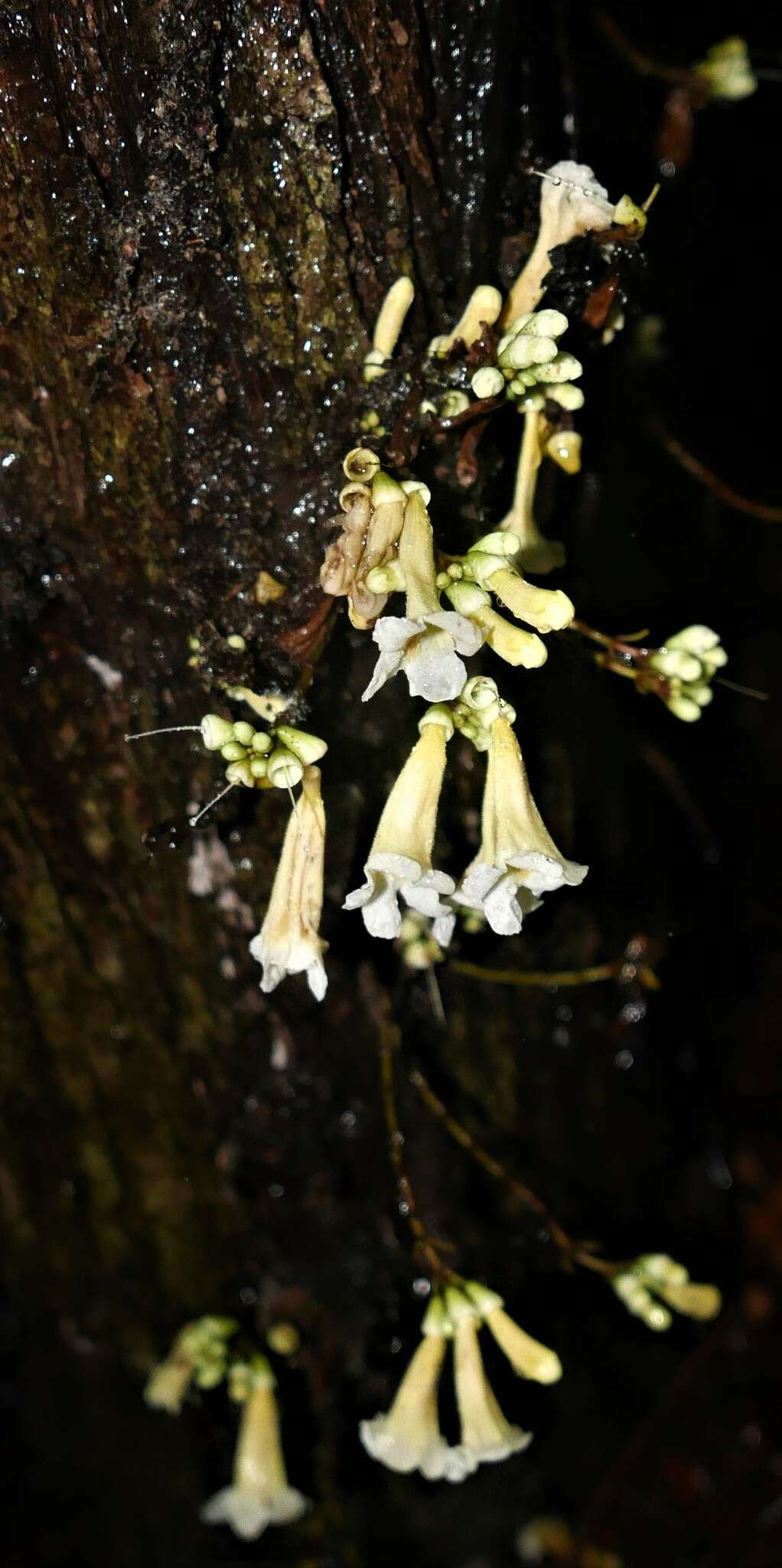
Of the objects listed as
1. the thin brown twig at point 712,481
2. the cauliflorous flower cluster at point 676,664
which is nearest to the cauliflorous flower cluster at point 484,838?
the cauliflorous flower cluster at point 676,664

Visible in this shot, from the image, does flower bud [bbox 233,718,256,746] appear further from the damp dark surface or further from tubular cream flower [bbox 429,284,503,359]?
tubular cream flower [bbox 429,284,503,359]

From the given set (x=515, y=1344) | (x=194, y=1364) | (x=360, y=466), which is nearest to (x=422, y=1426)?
(x=515, y=1344)

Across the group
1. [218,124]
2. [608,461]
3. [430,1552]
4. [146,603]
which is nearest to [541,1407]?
[430,1552]

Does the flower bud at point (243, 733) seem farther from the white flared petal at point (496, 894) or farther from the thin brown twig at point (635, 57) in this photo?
the thin brown twig at point (635, 57)

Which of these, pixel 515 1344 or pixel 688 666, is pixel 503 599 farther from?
pixel 515 1344

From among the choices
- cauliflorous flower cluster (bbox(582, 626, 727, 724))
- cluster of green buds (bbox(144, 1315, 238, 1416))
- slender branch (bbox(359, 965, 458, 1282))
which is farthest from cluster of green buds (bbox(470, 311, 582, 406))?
cluster of green buds (bbox(144, 1315, 238, 1416))

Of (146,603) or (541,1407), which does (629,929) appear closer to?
(541,1407)
